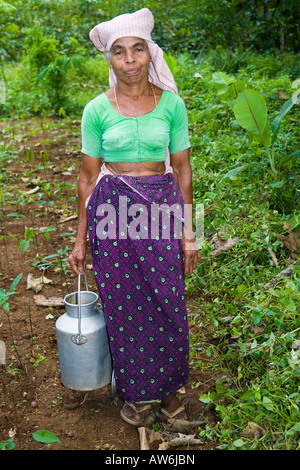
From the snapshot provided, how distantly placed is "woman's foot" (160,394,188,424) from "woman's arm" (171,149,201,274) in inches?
24.3

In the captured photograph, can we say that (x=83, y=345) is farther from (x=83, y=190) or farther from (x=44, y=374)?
(x=83, y=190)

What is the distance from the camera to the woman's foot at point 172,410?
2.33 metres

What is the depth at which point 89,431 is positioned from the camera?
2.30 metres

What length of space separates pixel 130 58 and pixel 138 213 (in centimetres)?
64

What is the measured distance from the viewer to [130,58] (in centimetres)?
208

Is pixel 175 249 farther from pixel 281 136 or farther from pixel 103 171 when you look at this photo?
pixel 281 136

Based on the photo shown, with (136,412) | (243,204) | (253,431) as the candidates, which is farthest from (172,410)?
(243,204)

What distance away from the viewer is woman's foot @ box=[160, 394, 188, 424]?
233 cm

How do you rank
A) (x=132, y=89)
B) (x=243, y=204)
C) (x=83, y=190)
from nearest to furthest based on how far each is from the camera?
(x=132, y=89)
(x=83, y=190)
(x=243, y=204)

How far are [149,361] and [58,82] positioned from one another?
5.43m

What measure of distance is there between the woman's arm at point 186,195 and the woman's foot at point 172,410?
62 centimetres

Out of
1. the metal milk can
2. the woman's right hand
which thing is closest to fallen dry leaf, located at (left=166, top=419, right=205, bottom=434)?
the metal milk can

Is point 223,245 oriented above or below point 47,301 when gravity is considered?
above

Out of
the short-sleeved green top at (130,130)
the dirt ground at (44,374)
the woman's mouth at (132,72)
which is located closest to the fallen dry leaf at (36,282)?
the dirt ground at (44,374)
